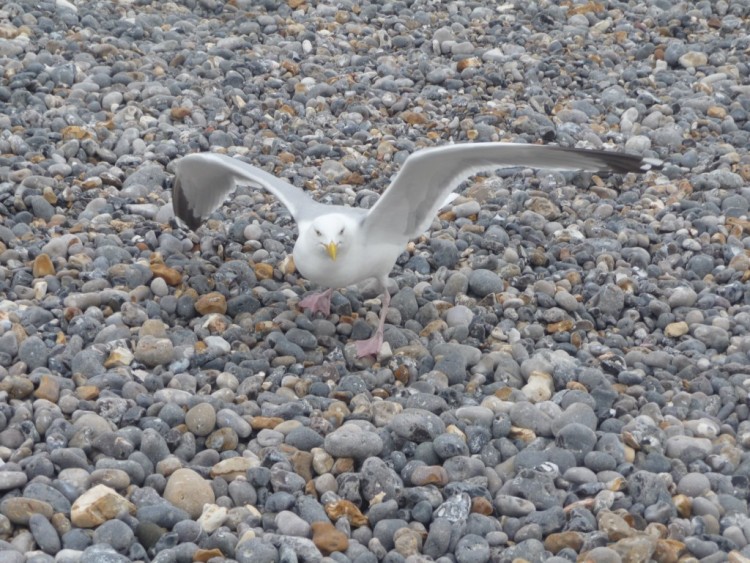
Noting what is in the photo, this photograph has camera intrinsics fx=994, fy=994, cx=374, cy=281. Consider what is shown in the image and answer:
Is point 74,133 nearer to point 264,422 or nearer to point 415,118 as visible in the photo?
point 415,118

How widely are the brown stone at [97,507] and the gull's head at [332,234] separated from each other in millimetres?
1719

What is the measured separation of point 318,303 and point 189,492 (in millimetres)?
1847

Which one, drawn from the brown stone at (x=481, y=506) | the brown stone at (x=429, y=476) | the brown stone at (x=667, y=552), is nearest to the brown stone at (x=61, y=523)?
the brown stone at (x=429, y=476)

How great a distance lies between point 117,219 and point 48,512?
284 cm

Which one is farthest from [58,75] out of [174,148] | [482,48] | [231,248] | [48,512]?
[48,512]

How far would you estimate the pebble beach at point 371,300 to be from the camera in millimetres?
3725

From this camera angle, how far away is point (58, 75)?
762cm

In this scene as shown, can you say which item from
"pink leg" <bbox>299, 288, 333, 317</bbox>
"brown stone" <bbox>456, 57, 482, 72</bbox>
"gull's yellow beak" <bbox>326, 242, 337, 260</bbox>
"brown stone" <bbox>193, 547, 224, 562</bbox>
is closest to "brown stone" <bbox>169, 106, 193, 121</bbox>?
"brown stone" <bbox>456, 57, 482, 72</bbox>

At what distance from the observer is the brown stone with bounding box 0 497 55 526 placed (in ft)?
11.4

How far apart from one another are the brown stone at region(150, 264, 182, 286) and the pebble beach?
58 millimetres

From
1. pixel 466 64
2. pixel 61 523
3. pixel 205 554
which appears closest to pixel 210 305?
pixel 61 523

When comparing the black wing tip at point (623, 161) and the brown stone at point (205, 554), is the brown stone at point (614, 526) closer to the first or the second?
the brown stone at point (205, 554)

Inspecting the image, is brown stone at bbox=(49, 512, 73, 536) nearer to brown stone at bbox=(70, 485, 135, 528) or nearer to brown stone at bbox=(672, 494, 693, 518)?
brown stone at bbox=(70, 485, 135, 528)

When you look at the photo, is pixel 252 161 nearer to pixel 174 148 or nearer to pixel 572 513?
pixel 174 148
